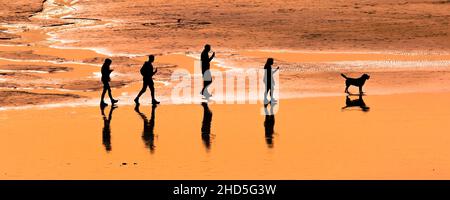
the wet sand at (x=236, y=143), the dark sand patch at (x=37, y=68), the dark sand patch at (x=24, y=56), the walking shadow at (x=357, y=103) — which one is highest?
the dark sand patch at (x=24, y=56)

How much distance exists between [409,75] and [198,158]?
13.2 meters

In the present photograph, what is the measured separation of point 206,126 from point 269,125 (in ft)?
3.81

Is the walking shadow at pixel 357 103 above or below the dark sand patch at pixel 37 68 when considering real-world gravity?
below

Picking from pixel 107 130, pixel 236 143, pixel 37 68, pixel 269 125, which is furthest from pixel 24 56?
pixel 236 143

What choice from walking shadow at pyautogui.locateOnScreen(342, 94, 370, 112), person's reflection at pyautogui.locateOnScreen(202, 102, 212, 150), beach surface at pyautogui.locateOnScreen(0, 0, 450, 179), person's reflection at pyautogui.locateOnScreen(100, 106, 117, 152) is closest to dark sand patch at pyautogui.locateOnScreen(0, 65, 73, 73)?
beach surface at pyautogui.locateOnScreen(0, 0, 450, 179)

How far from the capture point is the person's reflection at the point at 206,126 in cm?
1769

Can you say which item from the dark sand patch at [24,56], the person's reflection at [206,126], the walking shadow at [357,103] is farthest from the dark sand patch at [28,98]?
the dark sand patch at [24,56]

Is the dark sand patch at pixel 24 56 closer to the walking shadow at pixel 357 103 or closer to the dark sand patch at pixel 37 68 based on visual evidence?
the dark sand patch at pixel 37 68

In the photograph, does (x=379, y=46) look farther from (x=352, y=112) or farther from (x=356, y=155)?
(x=356, y=155)

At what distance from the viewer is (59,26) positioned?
46.0m

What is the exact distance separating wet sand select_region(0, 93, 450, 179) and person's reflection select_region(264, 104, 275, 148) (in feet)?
0.22

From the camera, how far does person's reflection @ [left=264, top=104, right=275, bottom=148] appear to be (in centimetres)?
1773

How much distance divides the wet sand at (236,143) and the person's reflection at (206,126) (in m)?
0.09

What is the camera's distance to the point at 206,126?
1948 centimetres
